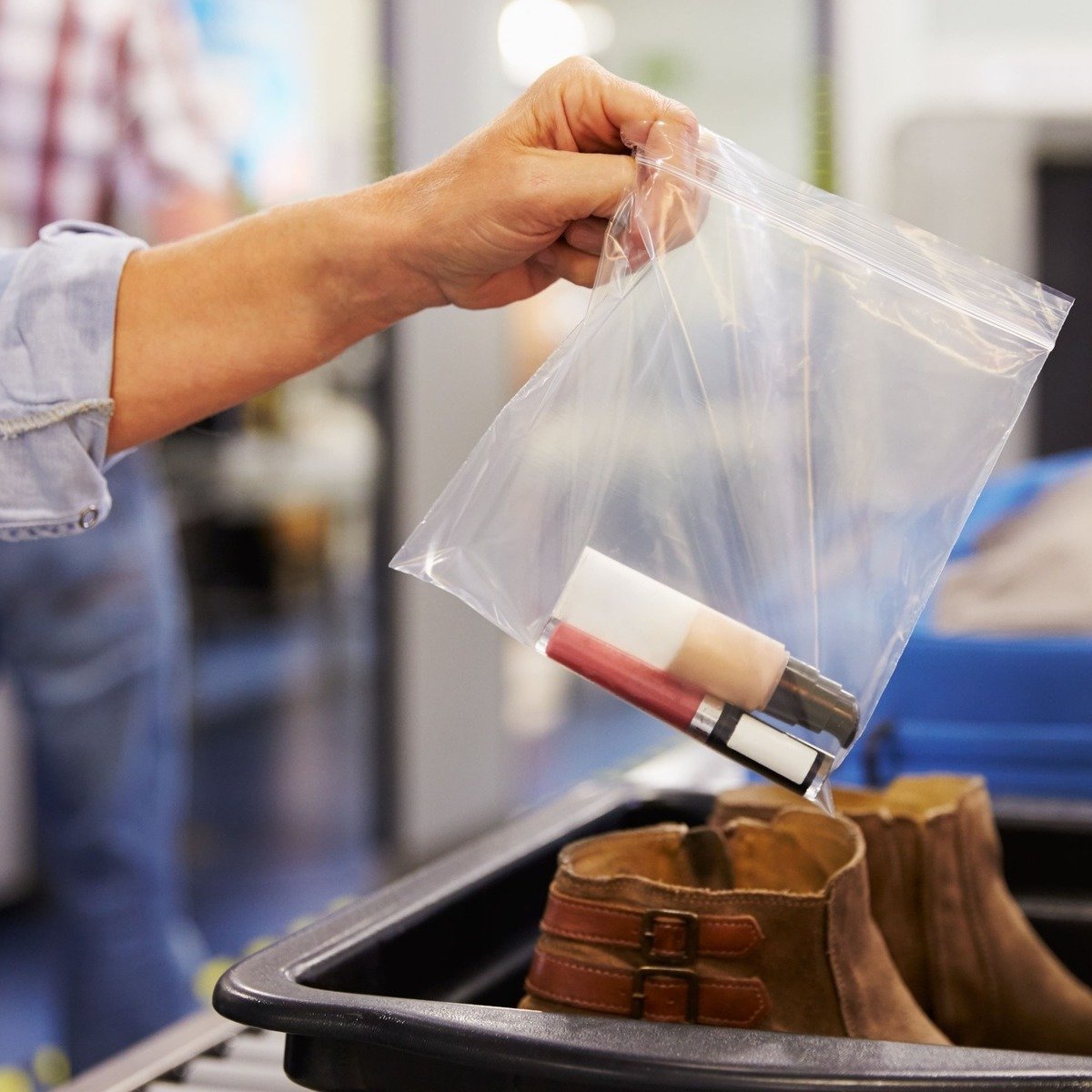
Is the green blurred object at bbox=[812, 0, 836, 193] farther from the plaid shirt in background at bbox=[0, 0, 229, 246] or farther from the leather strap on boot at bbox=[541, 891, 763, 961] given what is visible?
the leather strap on boot at bbox=[541, 891, 763, 961]

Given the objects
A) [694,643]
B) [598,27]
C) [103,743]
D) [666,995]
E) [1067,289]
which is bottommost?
[103,743]

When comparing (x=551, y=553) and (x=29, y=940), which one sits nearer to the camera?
(x=551, y=553)

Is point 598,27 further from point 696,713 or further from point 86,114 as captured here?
point 696,713

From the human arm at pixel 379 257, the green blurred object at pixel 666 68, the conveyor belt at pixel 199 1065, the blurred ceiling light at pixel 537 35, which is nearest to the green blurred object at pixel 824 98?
the green blurred object at pixel 666 68

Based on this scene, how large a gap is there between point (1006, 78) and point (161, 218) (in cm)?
193

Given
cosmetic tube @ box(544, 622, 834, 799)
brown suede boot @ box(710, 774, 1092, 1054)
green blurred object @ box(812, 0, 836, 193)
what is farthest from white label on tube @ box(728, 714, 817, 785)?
green blurred object @ box(812, 0, 836, 193)

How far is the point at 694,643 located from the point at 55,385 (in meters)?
0.30

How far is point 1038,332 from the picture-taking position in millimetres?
472

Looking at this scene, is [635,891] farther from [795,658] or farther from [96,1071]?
[96,1071]

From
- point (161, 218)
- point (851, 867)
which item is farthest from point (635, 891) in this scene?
point (161, 218)

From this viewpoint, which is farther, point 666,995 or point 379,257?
point 379,257

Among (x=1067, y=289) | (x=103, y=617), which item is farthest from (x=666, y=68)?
(x=103, y=617)

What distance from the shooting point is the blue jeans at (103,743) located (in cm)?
123

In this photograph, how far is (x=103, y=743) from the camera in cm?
127
